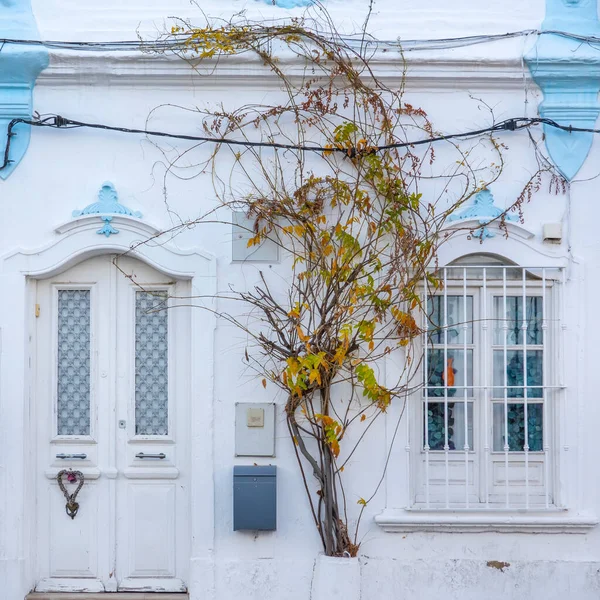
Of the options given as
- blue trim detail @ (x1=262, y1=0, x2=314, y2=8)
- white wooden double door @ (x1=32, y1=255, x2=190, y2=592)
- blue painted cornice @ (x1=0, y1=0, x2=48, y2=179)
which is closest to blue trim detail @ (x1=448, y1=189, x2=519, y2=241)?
blue trim detail @ (x1=262, y1=0, x2=314, y2=8)

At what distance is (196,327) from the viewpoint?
550 cm

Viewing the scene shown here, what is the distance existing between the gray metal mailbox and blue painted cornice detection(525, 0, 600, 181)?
2.86 meters

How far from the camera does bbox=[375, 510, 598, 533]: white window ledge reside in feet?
17.8

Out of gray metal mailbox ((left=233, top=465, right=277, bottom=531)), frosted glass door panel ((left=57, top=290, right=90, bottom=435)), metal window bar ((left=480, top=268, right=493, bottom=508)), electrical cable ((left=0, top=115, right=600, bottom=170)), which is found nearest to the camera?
gray metal mailbox ((left=233, top=465, right=277, bottom=531))

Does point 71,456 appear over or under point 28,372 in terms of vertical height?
under

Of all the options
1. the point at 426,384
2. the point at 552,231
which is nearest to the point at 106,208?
the point at 426,384

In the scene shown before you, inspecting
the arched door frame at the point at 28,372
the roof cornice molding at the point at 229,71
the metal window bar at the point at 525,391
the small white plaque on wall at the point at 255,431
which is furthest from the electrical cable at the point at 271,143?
the small white plaque on wall at the point at 255,431

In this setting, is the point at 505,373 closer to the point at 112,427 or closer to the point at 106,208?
the point at 112,427

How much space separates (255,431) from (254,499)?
44 cm

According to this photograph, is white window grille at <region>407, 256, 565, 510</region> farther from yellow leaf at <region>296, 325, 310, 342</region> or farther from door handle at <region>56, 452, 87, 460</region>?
door handle at <region>56, 452, 87, 460</region>

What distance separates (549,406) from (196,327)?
2.45 metres

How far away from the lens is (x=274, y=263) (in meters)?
5.51

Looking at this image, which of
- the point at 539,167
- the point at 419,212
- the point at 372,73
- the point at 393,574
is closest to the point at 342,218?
→ the point at 419,212

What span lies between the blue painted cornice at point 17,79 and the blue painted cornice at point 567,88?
3.30 meters
